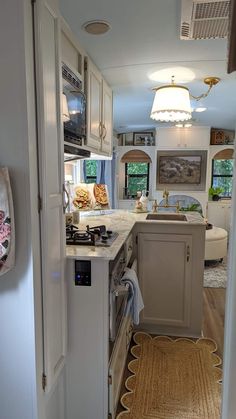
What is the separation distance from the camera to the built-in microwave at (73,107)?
1.63 m

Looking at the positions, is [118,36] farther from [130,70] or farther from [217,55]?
[217,55]

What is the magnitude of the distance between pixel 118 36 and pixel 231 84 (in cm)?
160

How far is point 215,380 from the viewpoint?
1.99 metres

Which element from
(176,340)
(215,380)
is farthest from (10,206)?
(176,340)

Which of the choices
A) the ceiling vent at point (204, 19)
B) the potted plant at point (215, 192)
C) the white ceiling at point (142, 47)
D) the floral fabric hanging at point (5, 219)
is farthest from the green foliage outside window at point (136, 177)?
the floral fabric hanging at point (5, 219)

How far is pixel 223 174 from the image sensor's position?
6273mm

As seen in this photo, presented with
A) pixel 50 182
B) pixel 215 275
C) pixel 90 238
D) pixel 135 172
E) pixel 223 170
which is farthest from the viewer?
pixel 135 172

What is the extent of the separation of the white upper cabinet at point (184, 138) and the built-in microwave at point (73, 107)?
13.2 feet

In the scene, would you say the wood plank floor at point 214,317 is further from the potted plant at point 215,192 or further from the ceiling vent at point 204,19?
the potted plant at point 215,192

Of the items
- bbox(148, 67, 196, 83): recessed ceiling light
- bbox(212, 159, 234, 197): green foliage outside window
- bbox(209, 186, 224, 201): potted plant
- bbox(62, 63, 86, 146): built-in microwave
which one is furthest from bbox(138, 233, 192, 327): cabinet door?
bbox(212, 159, 234, 197): green foliage outside window

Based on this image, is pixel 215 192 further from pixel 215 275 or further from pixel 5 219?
pixel 5 219

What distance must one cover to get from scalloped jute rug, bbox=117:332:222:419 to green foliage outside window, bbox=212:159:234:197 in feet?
14.7

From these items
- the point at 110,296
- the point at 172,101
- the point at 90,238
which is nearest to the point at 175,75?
the point at 172,101

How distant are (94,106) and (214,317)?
230 cm
